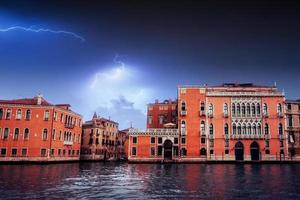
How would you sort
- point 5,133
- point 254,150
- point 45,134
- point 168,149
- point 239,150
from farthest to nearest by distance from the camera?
point 168,149
point 239,150
point 254,150
point 45,134
point 5,133

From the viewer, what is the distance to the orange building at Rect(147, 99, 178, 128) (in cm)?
7038

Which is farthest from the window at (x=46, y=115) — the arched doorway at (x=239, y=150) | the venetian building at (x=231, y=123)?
the arched doorway at (x=239, y=150)

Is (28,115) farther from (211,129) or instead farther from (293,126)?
(293,126)

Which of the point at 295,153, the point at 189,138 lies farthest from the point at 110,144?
the point at 295,153

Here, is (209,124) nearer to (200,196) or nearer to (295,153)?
(295,153)

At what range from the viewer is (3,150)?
4753 centimetres

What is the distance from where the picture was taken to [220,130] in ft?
192

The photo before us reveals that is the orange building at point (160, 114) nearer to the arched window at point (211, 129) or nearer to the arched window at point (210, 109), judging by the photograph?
the arched window at point (210, 109)

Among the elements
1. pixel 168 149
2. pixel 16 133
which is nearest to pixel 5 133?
pixel 16 133

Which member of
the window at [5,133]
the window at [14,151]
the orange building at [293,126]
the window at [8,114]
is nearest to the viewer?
the window at [14,151]

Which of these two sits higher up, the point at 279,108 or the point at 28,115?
the point at 279,108

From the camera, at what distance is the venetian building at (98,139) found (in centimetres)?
7206

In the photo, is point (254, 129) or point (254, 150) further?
point (254, 129)

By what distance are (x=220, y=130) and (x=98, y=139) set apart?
1254 inches
